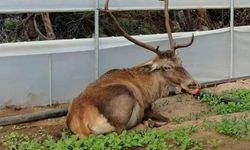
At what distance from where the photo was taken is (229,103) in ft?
25.7

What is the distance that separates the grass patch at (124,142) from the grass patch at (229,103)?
5.37 ft

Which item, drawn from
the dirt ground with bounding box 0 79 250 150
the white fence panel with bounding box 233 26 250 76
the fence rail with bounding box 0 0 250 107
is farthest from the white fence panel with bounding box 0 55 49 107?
the white fence panel with bounding box 233 26 250 76

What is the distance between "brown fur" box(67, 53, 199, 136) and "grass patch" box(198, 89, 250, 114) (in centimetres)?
88

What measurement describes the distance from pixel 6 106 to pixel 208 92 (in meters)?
2.88

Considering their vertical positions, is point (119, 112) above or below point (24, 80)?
below

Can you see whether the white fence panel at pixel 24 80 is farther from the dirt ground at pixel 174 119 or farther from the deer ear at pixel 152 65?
the deer ear at pixel 152 65

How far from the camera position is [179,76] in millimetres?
6953

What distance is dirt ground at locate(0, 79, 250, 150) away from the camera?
18.8 ft

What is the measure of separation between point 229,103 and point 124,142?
8.90 feet

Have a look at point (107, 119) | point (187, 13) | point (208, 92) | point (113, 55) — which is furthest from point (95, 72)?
point (187, 13)

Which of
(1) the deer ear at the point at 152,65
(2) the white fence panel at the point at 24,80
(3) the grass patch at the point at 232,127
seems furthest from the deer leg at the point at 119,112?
(2) the white fence panel at the point at 24,80

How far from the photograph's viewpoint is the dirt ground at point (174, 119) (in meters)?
5.74

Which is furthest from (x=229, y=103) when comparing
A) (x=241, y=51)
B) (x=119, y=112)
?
(x=241, y=51)

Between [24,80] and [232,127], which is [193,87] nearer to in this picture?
[232,127]
